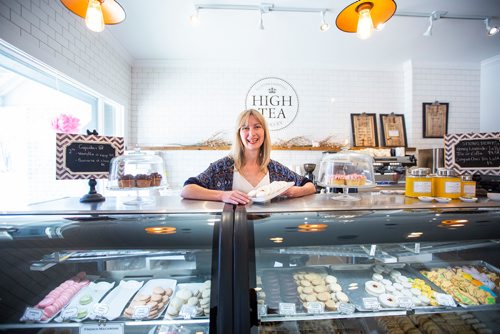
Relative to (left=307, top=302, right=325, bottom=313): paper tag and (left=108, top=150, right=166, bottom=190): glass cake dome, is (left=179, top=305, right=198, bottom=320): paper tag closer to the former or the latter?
(left=307, top=302, right=325, bottom=313): paper tag

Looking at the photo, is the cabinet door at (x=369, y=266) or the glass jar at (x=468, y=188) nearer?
the cabinet door at (x=369, y=266)

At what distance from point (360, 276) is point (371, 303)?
147 mm

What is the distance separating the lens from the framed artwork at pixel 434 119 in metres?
4.66

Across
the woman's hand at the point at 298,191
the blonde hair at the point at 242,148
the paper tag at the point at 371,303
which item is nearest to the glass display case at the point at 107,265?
the woman's hand at the point at 298,191

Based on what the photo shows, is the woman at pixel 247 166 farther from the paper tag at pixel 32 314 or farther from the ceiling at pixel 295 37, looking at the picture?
the ceiling at pixel 295 37

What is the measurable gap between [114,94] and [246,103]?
2.21 meters

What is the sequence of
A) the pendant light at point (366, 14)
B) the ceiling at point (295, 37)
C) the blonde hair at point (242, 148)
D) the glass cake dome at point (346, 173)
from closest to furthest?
1. the glass cake dome at point (346, 173)
2. the pendant light at point (366, 14)
3. the blonde hair at point (242, 148)
4. the ceiling at point (295, 37)

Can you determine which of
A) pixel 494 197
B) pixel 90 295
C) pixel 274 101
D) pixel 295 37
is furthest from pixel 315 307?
pixel 274 101

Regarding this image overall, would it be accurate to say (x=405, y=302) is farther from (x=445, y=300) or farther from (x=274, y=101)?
(x=274, y=101)

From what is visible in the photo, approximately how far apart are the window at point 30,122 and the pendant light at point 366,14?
2.77 m

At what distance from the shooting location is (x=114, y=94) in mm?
3914

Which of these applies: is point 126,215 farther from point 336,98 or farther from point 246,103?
point 336,98

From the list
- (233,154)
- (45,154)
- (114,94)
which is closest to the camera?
(233,154)

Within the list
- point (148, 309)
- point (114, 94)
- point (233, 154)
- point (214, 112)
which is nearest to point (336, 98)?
point (214, 112)
